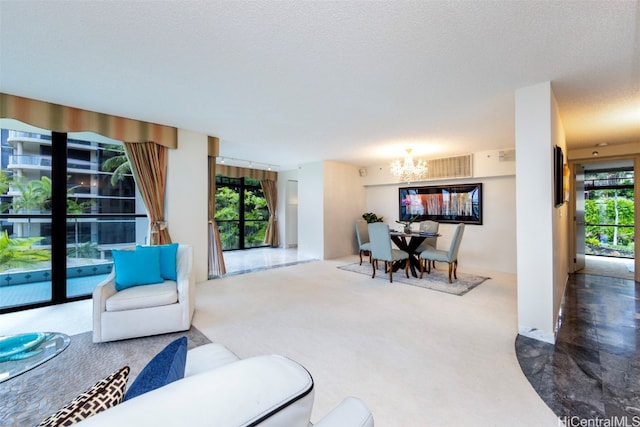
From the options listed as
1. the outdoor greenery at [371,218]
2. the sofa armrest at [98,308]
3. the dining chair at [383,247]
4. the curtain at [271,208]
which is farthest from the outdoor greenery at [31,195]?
the outdoor greenery at [371,218]

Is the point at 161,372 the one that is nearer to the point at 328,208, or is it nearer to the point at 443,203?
the point at 328,208

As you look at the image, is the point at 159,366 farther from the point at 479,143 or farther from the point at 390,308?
the point at 479,143

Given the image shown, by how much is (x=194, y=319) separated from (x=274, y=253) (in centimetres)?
440

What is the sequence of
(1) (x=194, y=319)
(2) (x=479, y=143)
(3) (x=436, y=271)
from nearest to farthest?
(1) (x=194, y=319) < (2) (x=479, y=143) < (3) (x=436, y=271)

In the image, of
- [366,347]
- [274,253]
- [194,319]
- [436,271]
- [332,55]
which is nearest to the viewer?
[332,55]

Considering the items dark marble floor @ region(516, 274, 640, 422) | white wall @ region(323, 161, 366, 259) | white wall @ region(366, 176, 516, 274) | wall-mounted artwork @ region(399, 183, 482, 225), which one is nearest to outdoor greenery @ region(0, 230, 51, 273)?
white wall @ region(323, 161, 366, 259)

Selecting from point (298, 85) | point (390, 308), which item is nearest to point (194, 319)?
point (390, 308)

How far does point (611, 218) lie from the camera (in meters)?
6.62

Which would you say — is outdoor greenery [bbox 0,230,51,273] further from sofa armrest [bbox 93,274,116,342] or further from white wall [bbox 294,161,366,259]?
white wall [bbox 294,161,366,259]

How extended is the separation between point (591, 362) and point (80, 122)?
5.71m

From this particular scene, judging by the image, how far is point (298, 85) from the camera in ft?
8.55

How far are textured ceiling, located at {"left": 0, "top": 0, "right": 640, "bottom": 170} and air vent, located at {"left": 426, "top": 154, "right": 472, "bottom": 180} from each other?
5.86 ft

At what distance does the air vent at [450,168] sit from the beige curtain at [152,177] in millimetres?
5147

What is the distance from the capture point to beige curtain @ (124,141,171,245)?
3721 mm
